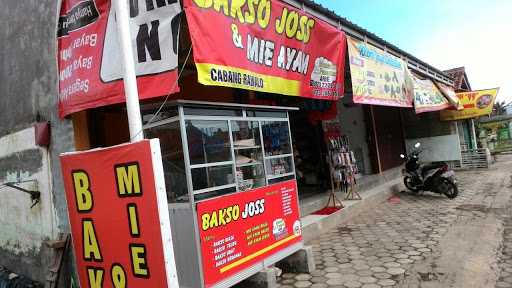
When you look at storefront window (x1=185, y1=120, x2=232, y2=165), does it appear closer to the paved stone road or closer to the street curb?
the paved stone road

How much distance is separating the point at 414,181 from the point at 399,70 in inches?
125

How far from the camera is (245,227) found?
172 inches

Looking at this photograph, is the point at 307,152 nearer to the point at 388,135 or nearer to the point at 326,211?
the point at 326,211

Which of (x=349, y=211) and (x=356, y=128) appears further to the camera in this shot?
(x=356, y=128)

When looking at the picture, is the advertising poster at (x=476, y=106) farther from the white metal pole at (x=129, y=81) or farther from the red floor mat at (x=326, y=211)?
the white metal pole at (x=129, y=81)

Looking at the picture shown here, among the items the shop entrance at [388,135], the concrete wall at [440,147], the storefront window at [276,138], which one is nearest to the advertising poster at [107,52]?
the storefront window at [276,138]

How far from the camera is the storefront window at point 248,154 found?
4574 millimetres

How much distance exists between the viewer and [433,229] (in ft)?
22.7

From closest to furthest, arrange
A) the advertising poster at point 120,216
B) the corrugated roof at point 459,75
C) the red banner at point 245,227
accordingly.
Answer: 1. the advertising poster at point 120,216
2. the red banner at point 245,227
3. the corrugated roof at point 459,75

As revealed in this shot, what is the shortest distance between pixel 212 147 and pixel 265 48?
1428 millimetres

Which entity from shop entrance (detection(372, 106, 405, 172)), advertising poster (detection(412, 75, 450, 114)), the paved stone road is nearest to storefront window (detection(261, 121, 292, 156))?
the paved stone road

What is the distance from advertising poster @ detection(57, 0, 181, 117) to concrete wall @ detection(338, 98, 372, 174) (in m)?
8.07

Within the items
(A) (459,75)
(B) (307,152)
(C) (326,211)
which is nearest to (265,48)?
(C) (326,211)

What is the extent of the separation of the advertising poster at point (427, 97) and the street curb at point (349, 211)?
210 centimetres
